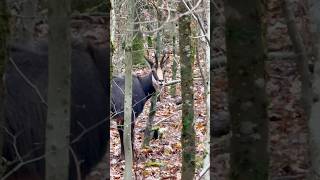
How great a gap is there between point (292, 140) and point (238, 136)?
1.28 m

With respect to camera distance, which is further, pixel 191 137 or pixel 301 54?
pixel 191 137

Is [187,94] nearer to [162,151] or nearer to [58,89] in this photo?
[162,151]

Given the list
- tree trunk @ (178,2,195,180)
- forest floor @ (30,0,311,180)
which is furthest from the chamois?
forest floor @ (30,0,311,180)

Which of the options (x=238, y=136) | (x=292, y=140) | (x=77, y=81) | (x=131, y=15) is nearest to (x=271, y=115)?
(x=292, y=140)

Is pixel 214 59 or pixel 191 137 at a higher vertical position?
pixel 214 59

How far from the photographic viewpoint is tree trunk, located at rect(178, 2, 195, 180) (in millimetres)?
4895

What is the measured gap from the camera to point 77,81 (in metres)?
3.12

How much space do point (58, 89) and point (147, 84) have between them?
17.0 feet

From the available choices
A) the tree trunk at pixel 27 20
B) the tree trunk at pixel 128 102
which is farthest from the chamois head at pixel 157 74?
the tree trunk at pixel 27 20

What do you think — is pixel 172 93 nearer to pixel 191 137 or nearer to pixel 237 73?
pixel 191 137

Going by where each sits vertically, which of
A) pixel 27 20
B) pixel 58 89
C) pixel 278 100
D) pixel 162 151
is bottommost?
pixel 162 151

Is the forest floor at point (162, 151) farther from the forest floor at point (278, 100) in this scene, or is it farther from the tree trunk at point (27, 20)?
the tree trunk at point (27, 20)

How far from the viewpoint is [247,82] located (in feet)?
6.38

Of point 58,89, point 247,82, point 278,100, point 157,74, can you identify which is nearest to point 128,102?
point 157,74
